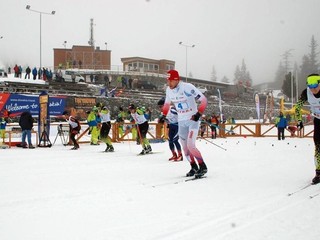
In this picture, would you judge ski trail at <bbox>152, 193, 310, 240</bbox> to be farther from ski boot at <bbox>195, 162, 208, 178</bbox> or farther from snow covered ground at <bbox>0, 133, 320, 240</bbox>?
ski boot at <bbox>195, 162, 208, 178</bbox>

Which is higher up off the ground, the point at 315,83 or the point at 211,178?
the point at 315,83

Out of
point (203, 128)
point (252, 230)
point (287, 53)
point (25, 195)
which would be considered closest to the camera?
point (252, 230)

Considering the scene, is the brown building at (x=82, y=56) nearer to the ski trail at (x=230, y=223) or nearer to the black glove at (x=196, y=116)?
the black glove at (x=196, y=116)

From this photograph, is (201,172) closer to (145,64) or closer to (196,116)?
(196,116)

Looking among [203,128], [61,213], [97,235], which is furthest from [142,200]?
[203,128]

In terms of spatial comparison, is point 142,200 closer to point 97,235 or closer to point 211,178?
point 97,235

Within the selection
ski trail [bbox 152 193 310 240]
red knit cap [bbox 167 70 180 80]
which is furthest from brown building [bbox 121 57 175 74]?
ski trail [bbox 152 193 310 240]

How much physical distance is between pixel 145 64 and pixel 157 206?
2423 inches

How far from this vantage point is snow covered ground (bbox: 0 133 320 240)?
339cm

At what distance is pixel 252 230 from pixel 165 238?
0.92 meters

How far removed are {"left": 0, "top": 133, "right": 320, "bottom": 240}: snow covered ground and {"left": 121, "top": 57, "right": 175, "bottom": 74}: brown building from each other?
185 ft

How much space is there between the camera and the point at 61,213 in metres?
4.11

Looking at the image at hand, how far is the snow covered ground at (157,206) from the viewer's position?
339 centimetres

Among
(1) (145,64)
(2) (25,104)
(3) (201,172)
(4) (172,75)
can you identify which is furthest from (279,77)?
(3) (201,172)
